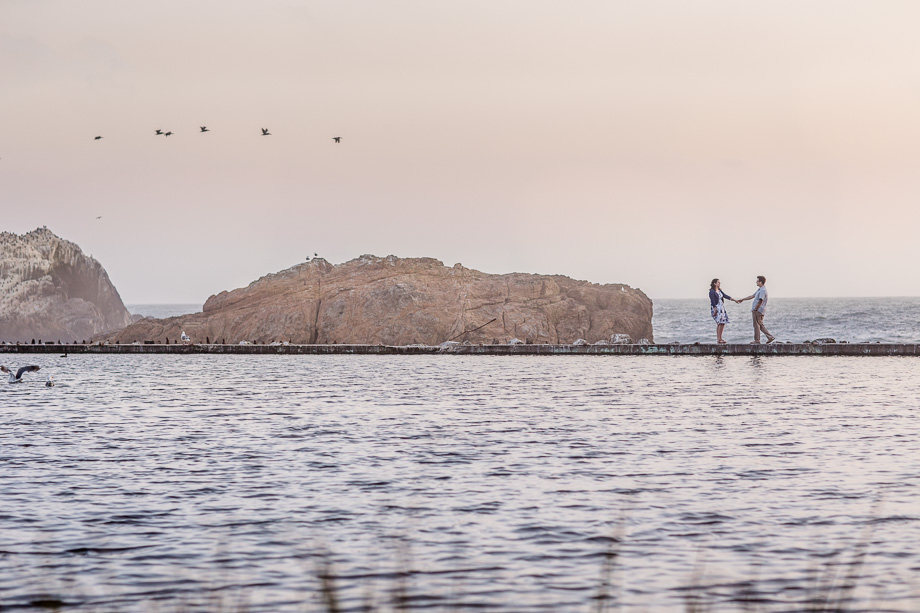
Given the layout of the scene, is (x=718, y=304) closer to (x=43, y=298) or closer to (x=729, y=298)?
(x=729, y=298)

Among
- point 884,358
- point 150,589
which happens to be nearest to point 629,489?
point 150,589

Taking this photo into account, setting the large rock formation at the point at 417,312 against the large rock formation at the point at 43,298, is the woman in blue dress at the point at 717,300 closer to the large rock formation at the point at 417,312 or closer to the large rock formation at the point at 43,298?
the large rock formation at the point at 417,312

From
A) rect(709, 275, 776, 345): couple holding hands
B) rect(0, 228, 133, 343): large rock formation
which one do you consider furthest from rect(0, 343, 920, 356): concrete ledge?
rect(0, 228, 133, 343): large rock formation

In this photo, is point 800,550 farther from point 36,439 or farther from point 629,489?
point 36,439

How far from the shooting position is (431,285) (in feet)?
361

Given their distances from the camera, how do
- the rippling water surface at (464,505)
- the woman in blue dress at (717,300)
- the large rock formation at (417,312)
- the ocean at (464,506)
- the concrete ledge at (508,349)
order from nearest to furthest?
the ocean at (464,506)
the rippling water surface at (464,505)
the woman in blue dress at (717,300)
the concrete ledge at (508,349)
the large rock formation at (417,312)

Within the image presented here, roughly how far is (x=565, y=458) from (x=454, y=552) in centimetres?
885

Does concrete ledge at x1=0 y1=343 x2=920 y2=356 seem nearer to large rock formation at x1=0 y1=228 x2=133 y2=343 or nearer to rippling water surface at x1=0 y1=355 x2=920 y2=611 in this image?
rippling water surface at x1=0 y1=355 x2=920 y2=611

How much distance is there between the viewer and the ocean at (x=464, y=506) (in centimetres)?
1188

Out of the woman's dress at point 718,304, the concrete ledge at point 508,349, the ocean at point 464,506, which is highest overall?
the woman's dress at point 718,304

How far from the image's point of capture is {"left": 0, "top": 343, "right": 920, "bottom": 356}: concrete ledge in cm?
7494

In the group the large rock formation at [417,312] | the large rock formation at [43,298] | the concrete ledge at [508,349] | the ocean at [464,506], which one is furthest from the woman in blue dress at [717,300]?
the large rock formation at [43,298]

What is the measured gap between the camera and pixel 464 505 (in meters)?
16.8

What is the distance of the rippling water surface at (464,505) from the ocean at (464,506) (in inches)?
1.9
